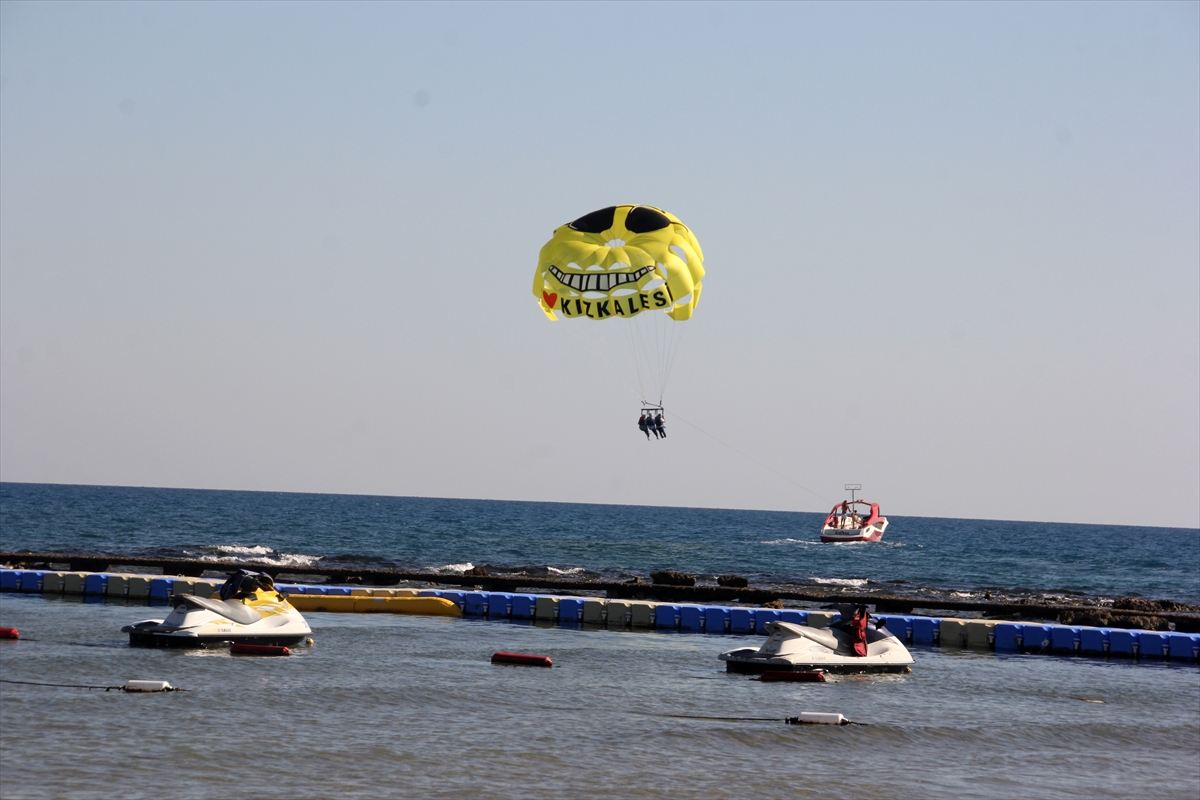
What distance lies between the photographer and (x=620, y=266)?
1232 inches

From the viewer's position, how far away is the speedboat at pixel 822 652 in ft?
83.5

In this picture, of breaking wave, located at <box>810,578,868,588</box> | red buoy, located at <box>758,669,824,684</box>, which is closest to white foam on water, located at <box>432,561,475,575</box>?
breaking wave, located at <box>810,578,868,588</box>

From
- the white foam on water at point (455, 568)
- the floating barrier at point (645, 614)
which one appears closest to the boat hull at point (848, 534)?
the white foam on water at point (455, 568)

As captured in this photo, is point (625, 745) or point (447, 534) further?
point (447, 534)

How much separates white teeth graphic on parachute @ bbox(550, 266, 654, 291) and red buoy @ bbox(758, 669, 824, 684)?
11.3 meters

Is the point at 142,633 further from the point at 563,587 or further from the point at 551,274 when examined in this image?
the point at 563,587

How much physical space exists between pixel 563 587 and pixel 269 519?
82349 mm

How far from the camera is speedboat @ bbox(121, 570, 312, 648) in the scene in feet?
85.7

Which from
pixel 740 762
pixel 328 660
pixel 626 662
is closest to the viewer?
Result: pixel 740 762

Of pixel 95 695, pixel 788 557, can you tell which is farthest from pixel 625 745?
pixel 788 557

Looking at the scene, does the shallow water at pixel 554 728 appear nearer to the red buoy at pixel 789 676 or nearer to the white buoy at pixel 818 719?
the white buoy at pixel 818 719

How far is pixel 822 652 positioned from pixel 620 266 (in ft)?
38.3

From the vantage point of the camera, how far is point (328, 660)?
83.6 ft

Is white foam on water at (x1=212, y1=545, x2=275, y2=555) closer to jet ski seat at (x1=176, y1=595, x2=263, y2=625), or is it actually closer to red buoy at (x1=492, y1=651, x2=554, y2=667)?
jet ski seat at (x1=176, y1=595, x2=263, y2=625)
